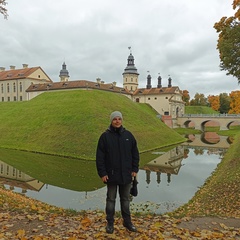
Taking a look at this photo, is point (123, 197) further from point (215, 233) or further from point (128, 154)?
point (215, 233)

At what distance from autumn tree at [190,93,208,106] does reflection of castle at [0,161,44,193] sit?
331 feet

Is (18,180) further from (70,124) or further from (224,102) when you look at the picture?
(224,102)

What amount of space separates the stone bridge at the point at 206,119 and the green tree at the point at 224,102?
105ft

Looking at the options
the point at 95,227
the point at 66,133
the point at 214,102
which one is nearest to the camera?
the point at 95,227

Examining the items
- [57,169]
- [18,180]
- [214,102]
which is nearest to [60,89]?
[57,169]

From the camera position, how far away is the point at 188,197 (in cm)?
1542

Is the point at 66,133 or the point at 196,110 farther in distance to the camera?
the point at 196,110

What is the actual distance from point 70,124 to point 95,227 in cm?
2946

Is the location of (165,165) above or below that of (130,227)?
below

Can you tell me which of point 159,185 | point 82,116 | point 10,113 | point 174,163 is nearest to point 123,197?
point 159,185

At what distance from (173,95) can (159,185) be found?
60.1m

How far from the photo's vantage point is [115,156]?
604 cm

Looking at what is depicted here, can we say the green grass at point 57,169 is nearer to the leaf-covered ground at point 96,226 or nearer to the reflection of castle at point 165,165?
the reflection of castle at point 165,165

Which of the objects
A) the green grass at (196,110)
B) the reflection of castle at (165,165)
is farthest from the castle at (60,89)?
the reflection of castle at (165,165)
